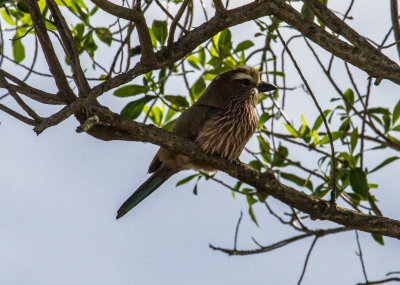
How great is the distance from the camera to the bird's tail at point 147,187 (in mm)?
4488

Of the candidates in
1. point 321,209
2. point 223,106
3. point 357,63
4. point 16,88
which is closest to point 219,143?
point 223,106

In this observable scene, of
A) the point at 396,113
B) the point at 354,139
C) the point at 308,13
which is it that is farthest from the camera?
the point at 396,113

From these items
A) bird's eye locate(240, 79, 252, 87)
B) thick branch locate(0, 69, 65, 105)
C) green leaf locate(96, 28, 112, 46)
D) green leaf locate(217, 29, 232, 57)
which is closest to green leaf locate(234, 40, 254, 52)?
green leaf locate(217, 29, 232, 57)

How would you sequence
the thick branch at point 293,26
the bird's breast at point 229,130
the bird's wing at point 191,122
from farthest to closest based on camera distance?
the bird's wing at point 191,122
the bird's breast at point 229,130
the thick branch at point 293,26

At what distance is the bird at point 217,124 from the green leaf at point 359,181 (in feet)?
2.50

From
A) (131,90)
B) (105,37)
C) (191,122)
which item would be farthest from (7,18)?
(191,122)

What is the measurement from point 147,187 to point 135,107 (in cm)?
57

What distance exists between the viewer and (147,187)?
15.0 ft

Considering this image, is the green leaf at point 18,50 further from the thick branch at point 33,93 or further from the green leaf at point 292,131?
the green leaf at point 292,131

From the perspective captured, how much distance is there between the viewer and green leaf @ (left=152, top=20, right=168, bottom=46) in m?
4.36

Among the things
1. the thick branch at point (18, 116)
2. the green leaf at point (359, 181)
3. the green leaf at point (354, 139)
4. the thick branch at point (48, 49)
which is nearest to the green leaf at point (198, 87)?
the green leaf at point (354, 139)

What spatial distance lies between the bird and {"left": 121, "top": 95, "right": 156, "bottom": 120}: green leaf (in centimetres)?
27

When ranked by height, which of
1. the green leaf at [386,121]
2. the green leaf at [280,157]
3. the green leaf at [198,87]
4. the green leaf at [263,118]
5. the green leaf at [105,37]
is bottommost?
the green leaf at [280,157]

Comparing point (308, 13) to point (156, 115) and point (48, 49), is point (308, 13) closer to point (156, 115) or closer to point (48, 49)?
point (156, 115)
